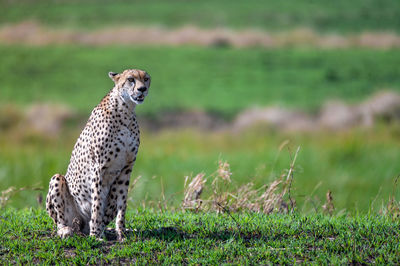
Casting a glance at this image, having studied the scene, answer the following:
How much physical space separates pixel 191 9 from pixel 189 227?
67.0 ft

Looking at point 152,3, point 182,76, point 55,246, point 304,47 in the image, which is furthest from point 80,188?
point 152,3

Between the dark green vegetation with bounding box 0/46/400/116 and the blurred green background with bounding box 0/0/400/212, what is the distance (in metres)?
0.05

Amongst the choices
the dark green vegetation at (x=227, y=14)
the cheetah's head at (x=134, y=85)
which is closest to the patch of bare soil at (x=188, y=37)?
the dark green vegetation at (x=227, y=14)

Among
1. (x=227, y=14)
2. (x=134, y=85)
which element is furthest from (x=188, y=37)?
(x=134, y=85)

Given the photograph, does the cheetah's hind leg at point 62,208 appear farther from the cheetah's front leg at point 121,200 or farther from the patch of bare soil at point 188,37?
the patch of bare soil at point 188,37

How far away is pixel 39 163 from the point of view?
14.5m

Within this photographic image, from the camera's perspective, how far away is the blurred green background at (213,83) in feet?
45.0

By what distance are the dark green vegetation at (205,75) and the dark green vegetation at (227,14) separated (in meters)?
0.99

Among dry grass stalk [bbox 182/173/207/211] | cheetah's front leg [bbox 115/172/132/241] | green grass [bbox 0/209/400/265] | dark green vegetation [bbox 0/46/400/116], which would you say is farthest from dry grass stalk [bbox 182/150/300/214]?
dark green vegetation [bbox 0/46/400/116]

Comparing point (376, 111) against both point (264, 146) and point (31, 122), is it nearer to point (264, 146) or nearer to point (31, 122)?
point (264, 146)

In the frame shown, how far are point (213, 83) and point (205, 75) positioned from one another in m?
1.01

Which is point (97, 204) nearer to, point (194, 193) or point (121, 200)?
point (121, 200)

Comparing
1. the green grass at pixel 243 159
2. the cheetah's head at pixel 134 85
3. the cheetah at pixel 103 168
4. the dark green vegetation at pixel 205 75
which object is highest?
the cheetah's head at pixel 134 85

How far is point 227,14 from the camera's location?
24.6 meters
